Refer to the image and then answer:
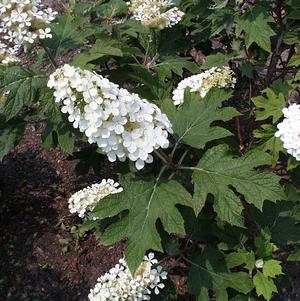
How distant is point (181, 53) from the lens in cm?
359

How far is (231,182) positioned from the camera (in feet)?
7.42

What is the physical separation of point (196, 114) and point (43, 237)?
183 cm

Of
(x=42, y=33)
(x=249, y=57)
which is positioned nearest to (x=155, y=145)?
(x=42, y=33)

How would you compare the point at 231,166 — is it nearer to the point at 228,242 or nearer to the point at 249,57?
the point at 228,242

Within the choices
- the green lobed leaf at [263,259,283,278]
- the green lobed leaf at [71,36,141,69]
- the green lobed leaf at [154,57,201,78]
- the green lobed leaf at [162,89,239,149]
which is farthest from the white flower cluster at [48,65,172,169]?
the green lobed leaf at [154,57,201,78]

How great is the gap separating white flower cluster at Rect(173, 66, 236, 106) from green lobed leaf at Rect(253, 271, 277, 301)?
976 mm

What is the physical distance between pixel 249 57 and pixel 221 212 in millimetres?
1389

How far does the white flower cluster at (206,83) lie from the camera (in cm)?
267

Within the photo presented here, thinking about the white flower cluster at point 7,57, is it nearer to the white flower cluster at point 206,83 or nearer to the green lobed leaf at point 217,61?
the white flower cluster at point 206,83

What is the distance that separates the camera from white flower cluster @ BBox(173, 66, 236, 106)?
2.67m

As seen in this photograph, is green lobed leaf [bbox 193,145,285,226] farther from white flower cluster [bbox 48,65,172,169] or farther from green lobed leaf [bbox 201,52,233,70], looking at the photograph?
green lobed leaf [bbox 201,52,233,70]

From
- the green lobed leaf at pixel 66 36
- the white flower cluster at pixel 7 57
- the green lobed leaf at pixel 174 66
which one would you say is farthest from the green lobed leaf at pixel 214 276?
the white flower cluster at pixel 7 57

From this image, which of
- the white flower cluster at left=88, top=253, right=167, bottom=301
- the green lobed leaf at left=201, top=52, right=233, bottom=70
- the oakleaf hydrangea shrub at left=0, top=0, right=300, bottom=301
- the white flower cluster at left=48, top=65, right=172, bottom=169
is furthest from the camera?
the green lobed leaf at left=201, top=52, right=233, bottom=70

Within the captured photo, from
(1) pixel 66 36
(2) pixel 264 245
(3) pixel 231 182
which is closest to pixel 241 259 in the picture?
(2) pixel 264 245
